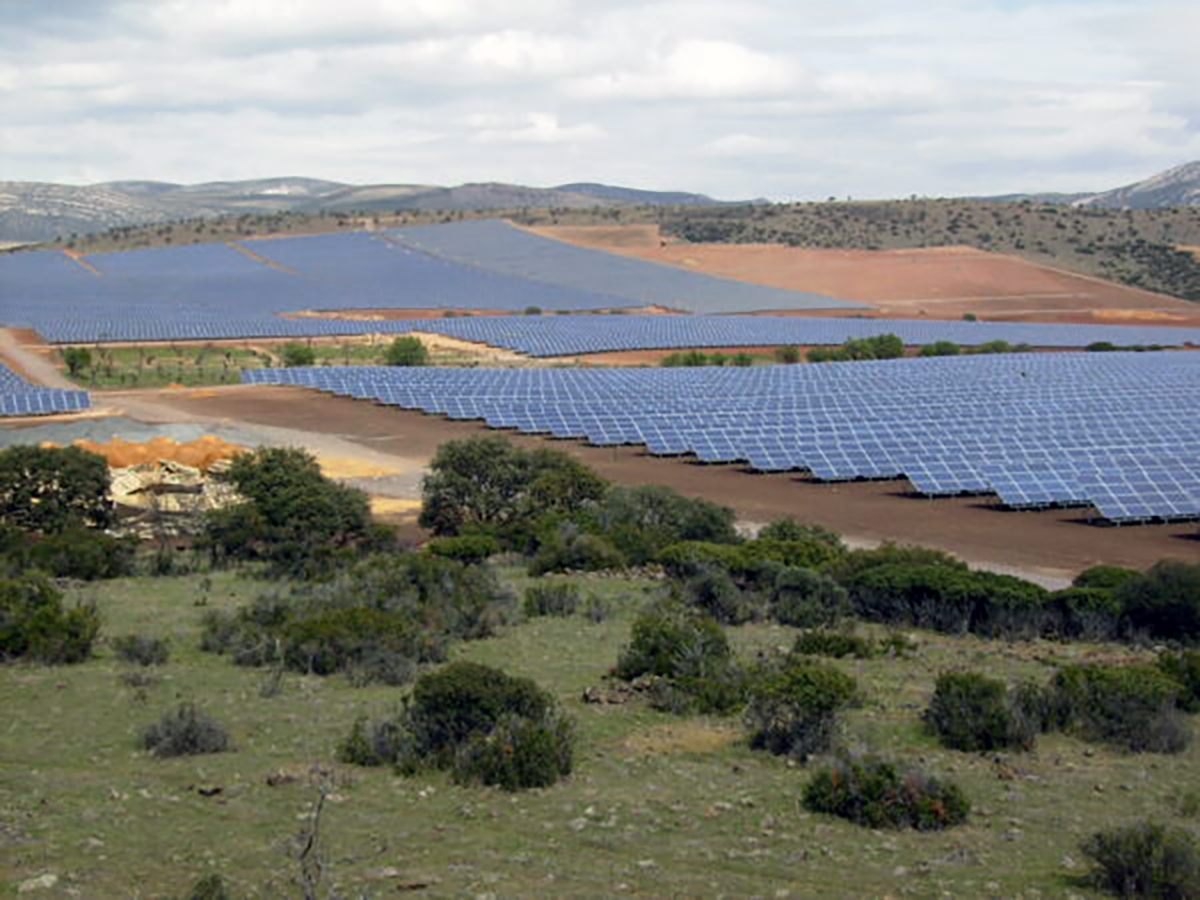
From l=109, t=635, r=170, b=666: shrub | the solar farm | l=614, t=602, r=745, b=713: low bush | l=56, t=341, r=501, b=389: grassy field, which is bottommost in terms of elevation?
l=56, t=341, r=501, b=389: grassy field

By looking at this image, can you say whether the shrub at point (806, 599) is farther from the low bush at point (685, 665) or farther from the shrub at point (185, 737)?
the shrub at point (185, 737)

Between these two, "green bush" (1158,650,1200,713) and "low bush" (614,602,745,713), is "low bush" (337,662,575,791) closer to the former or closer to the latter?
"low bush" (614,602,745,713)

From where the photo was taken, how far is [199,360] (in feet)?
240

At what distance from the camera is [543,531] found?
2831 centimetres

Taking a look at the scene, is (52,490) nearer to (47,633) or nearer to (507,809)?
(47,633)

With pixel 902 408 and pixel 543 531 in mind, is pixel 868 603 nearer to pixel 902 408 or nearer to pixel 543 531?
pixel 543 531

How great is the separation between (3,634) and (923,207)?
146 m

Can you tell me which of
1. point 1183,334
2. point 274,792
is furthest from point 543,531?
point 1183,334

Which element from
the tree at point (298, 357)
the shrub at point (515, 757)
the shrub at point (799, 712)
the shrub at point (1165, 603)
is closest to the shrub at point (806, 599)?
the shrub at point (1165, 603)

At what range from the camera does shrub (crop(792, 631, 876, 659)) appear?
18109mm

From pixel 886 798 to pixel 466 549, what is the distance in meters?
16.2

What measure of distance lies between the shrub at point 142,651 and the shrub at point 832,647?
760cm

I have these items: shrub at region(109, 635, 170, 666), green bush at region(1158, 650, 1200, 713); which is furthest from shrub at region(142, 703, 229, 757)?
green bush at region(1158, 650, 1200, 713)

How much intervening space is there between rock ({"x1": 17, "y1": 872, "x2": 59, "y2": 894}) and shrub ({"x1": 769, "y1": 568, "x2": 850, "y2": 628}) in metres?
12.9
